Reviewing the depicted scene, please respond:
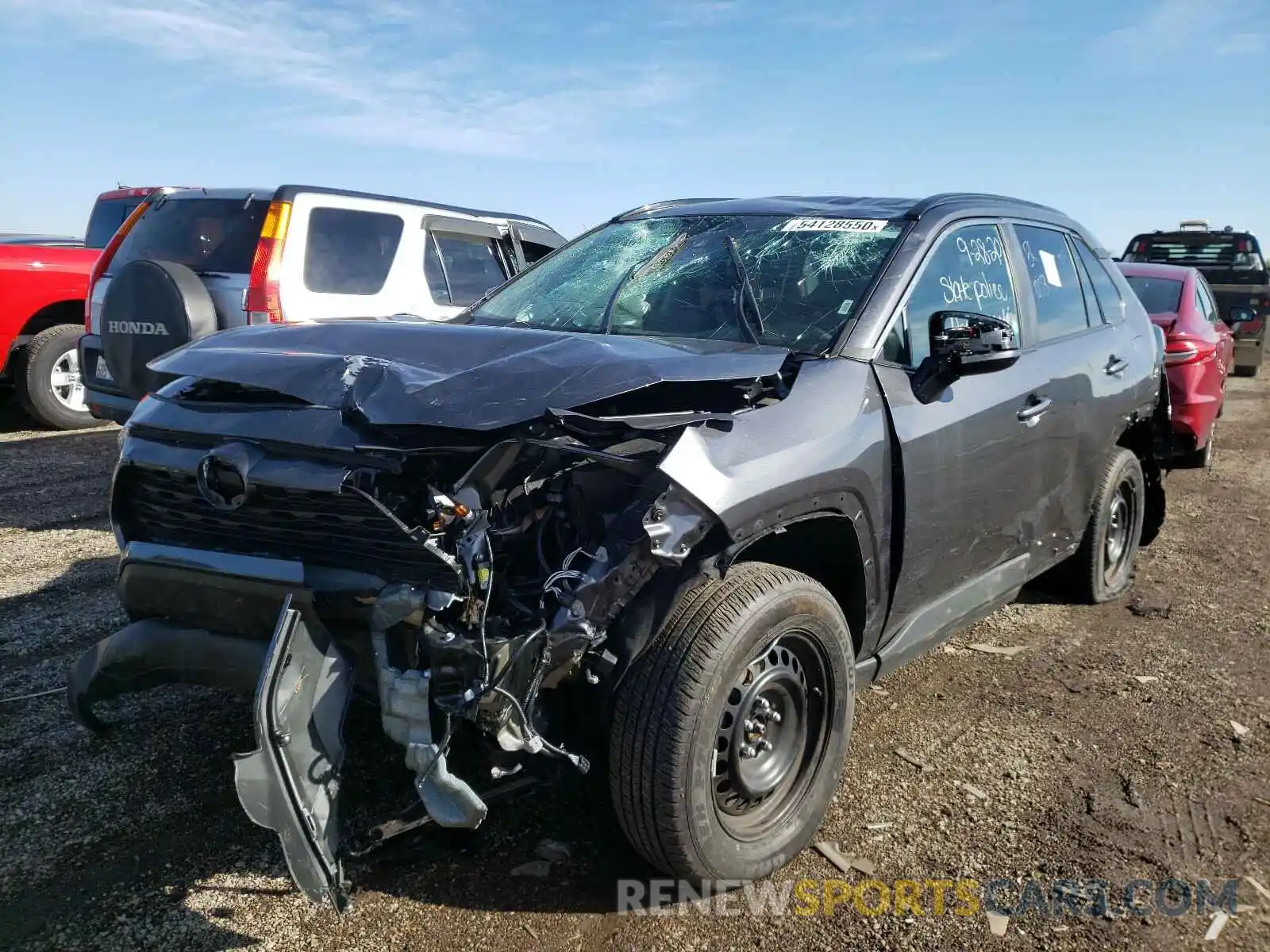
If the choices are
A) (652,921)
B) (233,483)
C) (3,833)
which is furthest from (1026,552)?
(3,833)

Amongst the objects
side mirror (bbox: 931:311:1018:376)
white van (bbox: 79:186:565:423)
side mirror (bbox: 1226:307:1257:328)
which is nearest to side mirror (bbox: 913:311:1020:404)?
side mirror (bbox: 931:311:1018:376)

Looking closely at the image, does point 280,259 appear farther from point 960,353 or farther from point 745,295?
point 960,353

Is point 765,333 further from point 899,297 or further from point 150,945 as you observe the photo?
point 150,945

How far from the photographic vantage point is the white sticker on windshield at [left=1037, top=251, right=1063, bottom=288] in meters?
4.39

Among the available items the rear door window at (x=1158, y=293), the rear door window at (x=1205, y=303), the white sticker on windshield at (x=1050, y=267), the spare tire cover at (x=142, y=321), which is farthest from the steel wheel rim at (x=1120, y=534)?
the spare tire cover at (x=142, y=321)

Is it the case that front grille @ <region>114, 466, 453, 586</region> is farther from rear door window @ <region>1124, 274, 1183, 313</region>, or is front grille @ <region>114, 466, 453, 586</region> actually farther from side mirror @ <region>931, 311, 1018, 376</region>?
rear door window @ <region>1124, 274, 1183, 313</region>

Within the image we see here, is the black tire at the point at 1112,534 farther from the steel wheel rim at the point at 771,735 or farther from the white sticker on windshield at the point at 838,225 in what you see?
the steel wheel rim at the point at 771,735

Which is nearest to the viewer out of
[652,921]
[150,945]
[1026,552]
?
[150,945]

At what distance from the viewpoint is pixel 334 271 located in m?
7.00

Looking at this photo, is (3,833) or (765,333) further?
(765,333)

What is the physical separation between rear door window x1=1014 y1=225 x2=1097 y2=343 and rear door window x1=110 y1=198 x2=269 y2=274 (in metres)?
4.89

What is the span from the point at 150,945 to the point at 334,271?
209 inches

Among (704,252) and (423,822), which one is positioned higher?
(704,252)

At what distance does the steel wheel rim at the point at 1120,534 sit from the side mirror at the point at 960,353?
88.2 inches
